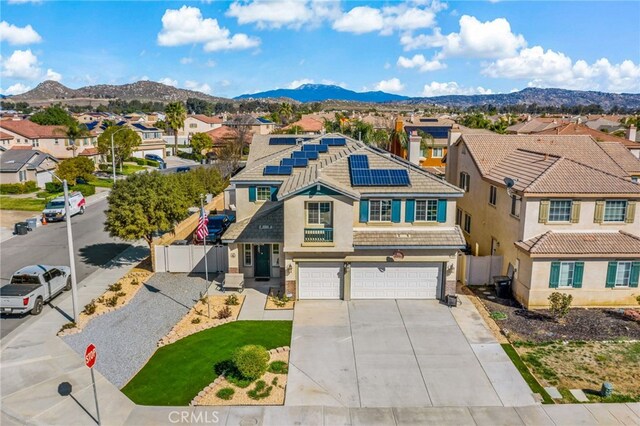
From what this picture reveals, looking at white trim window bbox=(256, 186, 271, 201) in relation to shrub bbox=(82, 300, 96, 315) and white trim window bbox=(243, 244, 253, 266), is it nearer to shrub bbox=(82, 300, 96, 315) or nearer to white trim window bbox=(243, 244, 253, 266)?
white trim window bbox=(243, 244, 253, 266)

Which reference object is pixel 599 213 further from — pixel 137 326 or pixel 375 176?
pixel 137 326

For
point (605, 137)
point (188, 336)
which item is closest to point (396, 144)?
point (605, 137)

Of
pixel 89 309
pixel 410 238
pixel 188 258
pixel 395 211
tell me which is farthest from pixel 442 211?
pixel 89 309

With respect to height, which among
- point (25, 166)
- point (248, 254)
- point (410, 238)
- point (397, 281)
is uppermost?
point (25, 166)

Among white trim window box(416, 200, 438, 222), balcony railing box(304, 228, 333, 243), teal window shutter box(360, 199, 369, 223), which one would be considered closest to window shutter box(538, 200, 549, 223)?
white trim window box(416, 200, 438, 222)

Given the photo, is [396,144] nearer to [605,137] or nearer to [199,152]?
[605,137]

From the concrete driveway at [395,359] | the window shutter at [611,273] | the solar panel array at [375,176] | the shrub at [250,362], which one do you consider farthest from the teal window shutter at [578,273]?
the shrub at [250,362]

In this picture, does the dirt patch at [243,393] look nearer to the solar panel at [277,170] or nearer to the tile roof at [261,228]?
the tile roof at [261,228]
